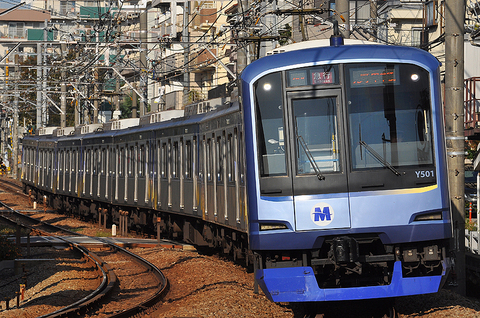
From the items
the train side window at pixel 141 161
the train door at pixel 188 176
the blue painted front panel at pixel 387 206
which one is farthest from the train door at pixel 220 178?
the train side window at pixel 141 161

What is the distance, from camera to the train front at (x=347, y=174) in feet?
24.4

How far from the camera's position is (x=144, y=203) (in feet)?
59.7

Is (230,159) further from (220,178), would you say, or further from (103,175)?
(103,175)

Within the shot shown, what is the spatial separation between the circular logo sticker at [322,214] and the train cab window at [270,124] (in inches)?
22.7

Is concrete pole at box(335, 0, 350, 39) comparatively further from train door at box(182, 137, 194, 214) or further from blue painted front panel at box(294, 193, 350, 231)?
blue painted front panel at box(294, 193, 350, 231)

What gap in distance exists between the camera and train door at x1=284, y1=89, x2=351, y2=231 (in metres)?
7.47

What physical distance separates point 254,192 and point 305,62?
1.51m

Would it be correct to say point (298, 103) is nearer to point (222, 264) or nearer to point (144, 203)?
point (222, 264)

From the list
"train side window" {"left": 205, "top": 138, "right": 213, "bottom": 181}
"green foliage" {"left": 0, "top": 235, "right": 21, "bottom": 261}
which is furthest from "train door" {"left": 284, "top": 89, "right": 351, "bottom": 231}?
"green foliage" {"left": 0, "top": 235, "right": 21, "bottom": 261}

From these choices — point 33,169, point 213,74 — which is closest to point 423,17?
point 213,74

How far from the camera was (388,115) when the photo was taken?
25.2 feet

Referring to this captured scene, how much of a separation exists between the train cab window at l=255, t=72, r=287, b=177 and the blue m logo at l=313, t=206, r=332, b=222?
1.96ft

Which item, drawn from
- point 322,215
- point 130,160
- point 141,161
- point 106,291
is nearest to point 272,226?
point 322,215

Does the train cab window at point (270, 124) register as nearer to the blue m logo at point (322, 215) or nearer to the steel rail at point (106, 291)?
the blue m logo at point (322, 215)
